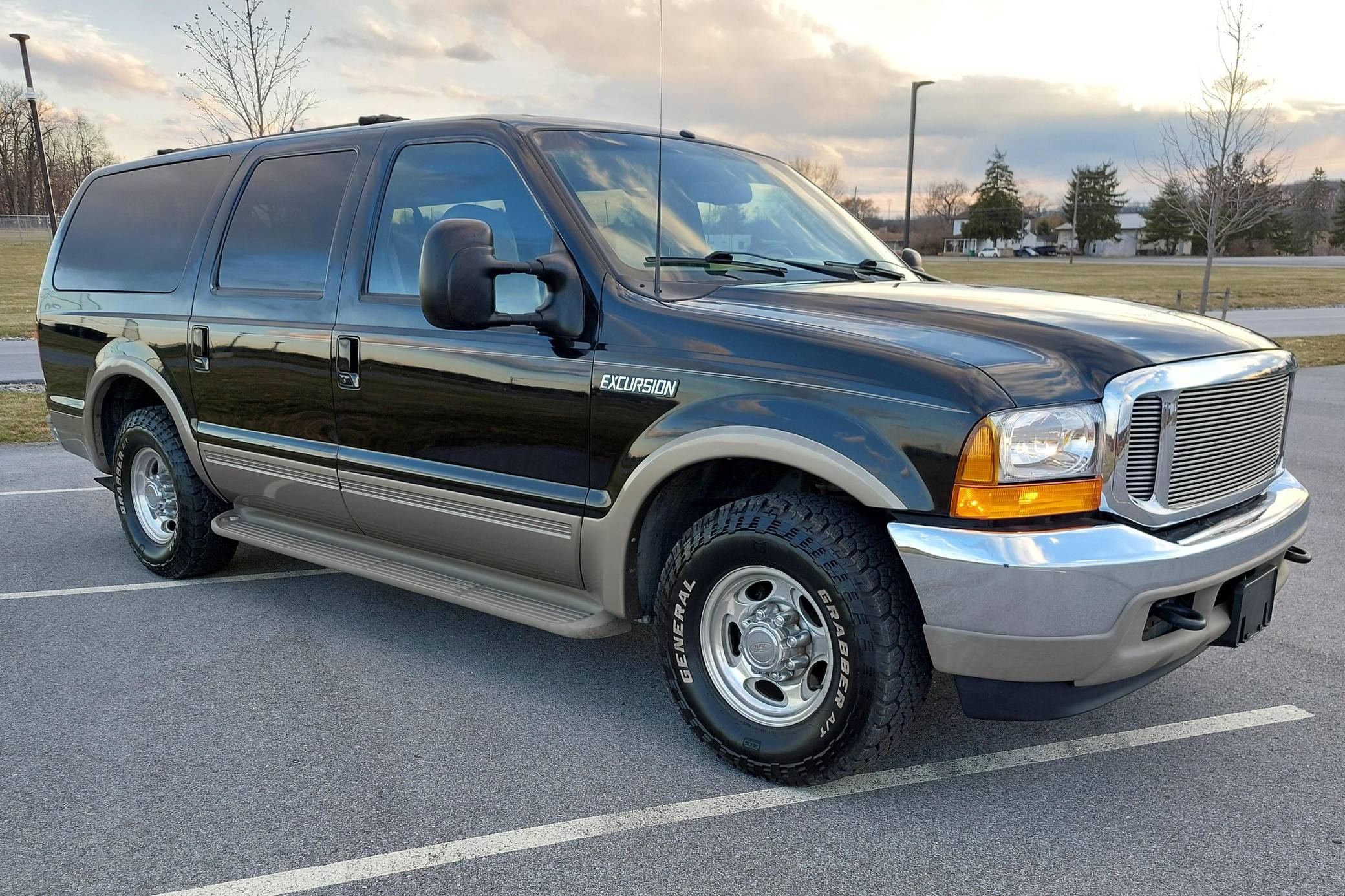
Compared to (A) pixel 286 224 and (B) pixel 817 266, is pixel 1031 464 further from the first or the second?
(A) pixel 286 224

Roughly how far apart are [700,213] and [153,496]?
3309 mm

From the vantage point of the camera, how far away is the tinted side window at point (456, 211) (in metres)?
3.71

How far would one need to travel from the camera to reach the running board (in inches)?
141

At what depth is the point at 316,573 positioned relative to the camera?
553cm

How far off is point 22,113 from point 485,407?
282 feet

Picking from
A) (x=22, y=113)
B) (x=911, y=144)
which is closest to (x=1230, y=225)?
(x=911, y=144)

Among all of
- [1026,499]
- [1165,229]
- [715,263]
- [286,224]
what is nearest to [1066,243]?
[1165,229]

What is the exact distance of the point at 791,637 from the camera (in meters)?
3.16

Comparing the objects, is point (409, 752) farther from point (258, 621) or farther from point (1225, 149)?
point (1225, 149)

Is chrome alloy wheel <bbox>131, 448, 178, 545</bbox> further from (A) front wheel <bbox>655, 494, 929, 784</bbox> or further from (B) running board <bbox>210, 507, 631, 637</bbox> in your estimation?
(A) front wheel <bbox>655, 494, 929, 784</bbox>

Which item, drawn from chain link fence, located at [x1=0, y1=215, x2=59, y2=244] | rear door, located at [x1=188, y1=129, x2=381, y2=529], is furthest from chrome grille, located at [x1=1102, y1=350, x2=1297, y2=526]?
chain link fence, located at [x1=0, y1=215, x2=59, y2=244]

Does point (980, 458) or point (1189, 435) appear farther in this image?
point (1189, 435)

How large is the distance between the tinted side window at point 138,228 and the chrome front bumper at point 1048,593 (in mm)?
3822

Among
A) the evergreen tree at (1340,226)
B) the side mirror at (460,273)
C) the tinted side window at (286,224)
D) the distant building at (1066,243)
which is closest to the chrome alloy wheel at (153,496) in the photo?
the tinted side window at (286,224)
